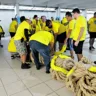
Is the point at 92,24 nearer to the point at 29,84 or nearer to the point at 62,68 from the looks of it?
the point at 62,68

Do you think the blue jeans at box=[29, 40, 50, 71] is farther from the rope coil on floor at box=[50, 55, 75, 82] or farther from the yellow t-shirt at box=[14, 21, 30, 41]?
the yellow t-shirt at box=[14, 21, 30, 41]

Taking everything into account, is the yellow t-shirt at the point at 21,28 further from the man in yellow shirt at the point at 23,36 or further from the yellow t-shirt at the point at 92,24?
the yellow t-shirt at the point at 92,24

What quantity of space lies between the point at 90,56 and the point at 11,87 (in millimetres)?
2646

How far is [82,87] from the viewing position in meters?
1.89

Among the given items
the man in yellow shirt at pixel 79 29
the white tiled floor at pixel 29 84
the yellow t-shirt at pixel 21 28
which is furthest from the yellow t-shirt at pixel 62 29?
the white tiled floor at pixel 29 84

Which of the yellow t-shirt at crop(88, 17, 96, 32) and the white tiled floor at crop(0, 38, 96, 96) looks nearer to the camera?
the white tiled floor at crop(0, 38, 96, 96)

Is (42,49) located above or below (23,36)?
below

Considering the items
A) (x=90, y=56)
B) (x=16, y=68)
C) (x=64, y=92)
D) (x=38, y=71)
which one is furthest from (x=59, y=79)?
(x=90, y=56)

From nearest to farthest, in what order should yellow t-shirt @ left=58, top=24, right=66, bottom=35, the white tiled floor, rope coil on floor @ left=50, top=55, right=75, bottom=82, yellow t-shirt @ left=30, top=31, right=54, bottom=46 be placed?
the white tiled floor
rope coil on floor @ left=50, top=55, right=75, bottom=82
yellow t-shirt @ left=30, top=31, right=54, bottom=46
yellow t-shirt @ left=58, top=24, right=66, bottom=35

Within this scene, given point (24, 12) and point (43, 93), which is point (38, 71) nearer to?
point (43, 93)

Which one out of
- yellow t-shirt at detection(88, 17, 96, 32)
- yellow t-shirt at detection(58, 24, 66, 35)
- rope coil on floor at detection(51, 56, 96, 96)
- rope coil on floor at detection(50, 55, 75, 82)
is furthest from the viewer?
yellow t-shirt at detection(88, 17, 96, 32)

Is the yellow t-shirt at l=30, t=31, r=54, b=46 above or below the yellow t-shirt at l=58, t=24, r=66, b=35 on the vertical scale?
below

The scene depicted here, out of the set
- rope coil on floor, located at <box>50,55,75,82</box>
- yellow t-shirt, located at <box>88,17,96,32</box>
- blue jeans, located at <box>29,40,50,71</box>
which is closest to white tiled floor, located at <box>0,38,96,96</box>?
rope coil on floor, located at <box>50,55,75,82</box>

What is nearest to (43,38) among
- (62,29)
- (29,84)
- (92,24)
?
(29,84)
